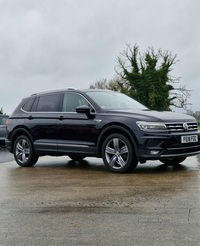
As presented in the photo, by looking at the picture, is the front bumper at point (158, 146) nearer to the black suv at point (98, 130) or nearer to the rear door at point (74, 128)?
the black suv at point (98, 130)

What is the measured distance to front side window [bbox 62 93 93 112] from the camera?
9.04 metres

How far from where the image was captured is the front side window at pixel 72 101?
356 inches

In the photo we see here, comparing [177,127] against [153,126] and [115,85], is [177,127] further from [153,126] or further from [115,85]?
[115,85]

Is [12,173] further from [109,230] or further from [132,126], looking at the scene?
[109,230]

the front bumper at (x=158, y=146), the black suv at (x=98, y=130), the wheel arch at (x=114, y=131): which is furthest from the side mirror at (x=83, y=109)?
the front bumper at (x=158, y=146)

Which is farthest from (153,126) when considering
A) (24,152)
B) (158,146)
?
(24,152)

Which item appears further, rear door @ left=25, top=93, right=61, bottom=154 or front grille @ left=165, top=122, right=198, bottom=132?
rear door @ left=25, top=93, right=61, bottom=154

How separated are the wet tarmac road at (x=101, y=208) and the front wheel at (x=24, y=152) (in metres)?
1.49

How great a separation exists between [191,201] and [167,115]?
3162 mm

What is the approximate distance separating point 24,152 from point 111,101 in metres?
2.67

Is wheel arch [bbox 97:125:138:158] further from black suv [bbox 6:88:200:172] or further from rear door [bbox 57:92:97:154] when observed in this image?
rear door [bbox 57:92:97:154]

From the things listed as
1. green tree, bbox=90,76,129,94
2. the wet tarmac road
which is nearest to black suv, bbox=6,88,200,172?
the wet tarmac road

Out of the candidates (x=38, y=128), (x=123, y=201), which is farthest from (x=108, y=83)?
(x=123, y=201)

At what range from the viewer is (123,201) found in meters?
5.42
